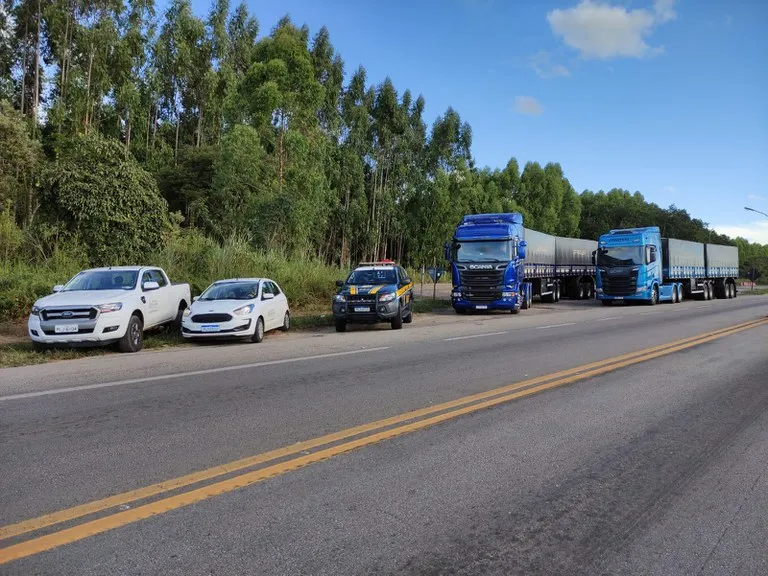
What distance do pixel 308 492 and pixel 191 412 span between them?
2.83 meters

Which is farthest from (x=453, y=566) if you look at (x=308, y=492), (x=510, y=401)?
(x=510, y=401)

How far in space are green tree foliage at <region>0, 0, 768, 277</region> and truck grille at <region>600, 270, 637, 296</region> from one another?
14544 millimetres

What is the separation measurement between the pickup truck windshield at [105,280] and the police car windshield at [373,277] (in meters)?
6.22

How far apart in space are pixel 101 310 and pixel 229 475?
28.1 ft

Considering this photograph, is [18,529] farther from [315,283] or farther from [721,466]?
[315,283]

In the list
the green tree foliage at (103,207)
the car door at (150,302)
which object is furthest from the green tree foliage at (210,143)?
the car door at (150,302)

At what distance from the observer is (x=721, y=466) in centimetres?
480

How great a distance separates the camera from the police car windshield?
1722cm

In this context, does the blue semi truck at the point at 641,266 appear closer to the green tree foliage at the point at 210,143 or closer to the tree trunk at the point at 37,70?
the green tree foliage at the point at 210,143

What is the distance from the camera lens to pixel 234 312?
44.5 feet

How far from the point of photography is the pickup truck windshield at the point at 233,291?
14.8 m

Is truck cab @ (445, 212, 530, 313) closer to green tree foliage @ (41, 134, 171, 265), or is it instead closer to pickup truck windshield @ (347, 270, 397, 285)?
pickup truck windshield @ (347, 270, 397, 285)

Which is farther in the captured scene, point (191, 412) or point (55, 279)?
point (55, 279)

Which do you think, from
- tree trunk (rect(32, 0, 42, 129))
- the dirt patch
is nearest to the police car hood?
the dirt patch
